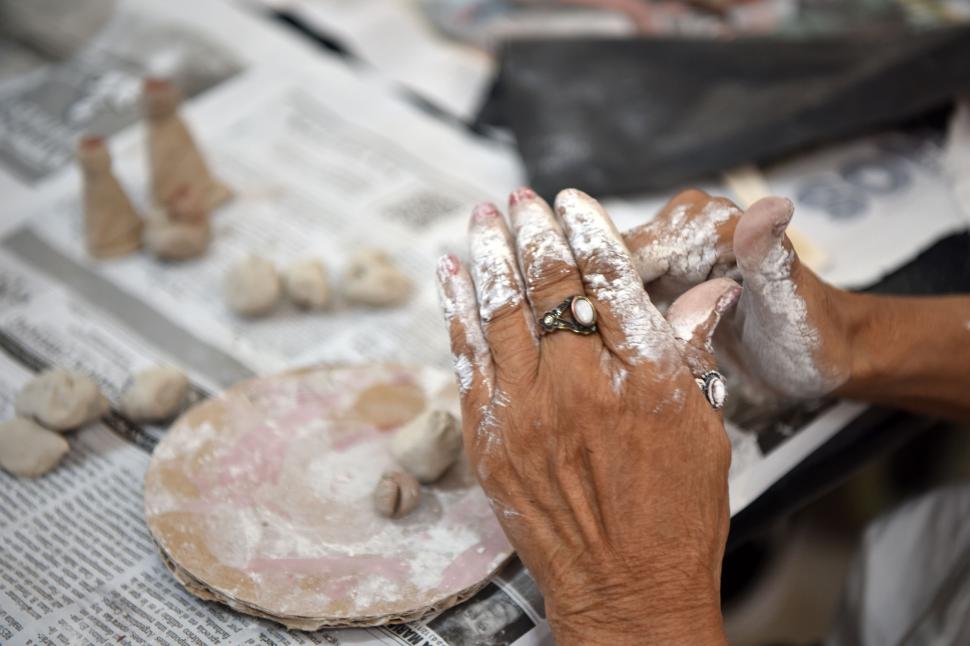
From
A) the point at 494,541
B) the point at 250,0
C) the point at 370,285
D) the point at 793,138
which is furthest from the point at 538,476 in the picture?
the point at 250,0

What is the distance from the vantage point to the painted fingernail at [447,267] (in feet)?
2.33

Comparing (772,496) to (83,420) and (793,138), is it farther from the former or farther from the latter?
(83,420)

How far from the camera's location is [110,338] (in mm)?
987

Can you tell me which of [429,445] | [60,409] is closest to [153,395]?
[60,409]

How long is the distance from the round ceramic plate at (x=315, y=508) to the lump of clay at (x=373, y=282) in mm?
156

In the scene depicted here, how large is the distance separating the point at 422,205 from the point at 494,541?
55 centimetres

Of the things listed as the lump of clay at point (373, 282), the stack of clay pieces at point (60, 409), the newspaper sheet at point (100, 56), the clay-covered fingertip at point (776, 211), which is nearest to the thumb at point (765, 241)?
the clay-covered fingertip at point (776, 211)

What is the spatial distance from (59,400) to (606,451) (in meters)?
0.52

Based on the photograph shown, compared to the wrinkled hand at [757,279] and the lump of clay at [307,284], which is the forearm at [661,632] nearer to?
the wrinkled hand at [757,279]

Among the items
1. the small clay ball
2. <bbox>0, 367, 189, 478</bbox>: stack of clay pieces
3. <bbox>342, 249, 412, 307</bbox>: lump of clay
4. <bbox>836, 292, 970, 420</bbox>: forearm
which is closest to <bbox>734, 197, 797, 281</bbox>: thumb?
<bbox>836, 292, 970, 420</bbox>: forearm

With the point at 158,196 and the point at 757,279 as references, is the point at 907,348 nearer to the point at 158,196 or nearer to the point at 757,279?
the point at 757,279

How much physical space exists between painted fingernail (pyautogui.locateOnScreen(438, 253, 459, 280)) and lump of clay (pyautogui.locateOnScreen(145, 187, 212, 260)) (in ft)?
1.55

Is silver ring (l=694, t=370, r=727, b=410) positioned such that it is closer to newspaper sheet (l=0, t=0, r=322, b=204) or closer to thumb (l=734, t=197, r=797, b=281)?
thumb (l=734, t=197, r=797, b=281)

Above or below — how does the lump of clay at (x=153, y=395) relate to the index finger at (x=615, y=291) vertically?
below
